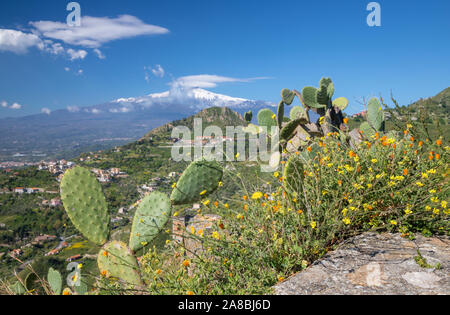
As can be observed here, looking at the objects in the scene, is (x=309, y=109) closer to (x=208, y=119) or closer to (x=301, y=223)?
(x=301, y=223)

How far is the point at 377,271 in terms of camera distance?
168 centimetres

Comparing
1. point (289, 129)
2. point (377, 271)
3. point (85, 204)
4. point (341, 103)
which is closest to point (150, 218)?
point (85, 204)

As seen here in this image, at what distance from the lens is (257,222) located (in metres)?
2.22

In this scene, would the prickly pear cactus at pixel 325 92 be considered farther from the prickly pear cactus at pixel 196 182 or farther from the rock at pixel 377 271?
the rock at pixel 377 271

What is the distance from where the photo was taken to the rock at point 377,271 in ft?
4.99

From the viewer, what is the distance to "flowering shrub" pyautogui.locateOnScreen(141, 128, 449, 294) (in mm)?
1844

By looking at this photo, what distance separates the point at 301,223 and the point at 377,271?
0.53 metres

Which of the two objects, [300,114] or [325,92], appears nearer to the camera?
[325,92]

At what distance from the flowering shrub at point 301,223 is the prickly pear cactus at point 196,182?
15.7 inches

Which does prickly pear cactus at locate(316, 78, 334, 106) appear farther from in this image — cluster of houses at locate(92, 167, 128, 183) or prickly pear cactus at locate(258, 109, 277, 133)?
cluster of houses at locate(92, 167, 128, 183)

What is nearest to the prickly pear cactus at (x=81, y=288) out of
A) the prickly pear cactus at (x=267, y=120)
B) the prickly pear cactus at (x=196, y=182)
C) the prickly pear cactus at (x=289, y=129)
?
the prickly pear cactus at (x=196, y=182)
